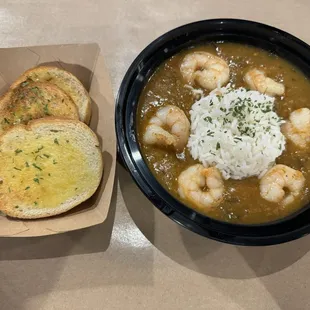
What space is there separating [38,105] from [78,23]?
93 centimetres

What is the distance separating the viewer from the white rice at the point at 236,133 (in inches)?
73.4

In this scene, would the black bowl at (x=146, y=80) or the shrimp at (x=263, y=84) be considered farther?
the shrimp at (x=263, y=84)

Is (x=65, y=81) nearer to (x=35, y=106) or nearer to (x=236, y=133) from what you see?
(x=35, y=106)

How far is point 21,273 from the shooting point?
1779 millimetres

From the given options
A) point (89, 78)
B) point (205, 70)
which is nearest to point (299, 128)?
point (205, 70)

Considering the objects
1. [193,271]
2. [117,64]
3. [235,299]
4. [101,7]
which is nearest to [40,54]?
[117,64]

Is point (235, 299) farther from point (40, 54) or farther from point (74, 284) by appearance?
point (40, 54)

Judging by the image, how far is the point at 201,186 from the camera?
1.78 m

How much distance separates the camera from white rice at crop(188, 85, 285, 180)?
1864 mm

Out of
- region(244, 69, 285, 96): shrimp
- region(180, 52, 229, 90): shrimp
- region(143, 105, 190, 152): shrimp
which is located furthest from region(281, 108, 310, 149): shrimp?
region(143, 105, 190, 152): shrimp

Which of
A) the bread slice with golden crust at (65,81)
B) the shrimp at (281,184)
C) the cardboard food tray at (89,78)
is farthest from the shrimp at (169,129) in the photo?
the shrimp at (281,184)

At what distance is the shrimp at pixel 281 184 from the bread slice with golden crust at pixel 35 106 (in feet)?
3.20

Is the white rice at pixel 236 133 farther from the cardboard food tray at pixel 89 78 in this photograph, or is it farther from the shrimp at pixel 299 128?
the cardboard food tray at pixel 89 78

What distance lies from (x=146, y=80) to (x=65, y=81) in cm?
42
